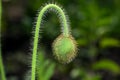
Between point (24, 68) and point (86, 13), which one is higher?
point (86, 13)

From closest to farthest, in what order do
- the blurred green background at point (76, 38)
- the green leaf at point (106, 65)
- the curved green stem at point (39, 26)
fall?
the curved green stem at point (39, 26)
the green leaf at point (106, 65)
the blurred green background at point (76, 38)

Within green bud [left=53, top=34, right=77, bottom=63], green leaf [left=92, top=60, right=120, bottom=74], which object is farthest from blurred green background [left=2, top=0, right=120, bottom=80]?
green bud [left=53, top=34, right=77, bottom=63]

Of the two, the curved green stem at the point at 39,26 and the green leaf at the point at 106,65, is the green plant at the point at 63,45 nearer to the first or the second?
the curved green stem at the point at 39,26

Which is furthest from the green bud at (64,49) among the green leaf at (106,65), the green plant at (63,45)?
the green leaf at (106,65)

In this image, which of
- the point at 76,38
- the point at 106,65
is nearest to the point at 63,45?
the point at 106,65

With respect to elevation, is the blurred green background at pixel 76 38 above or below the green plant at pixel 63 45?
below

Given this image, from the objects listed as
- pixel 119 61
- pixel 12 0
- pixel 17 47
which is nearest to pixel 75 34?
pixel 119 61

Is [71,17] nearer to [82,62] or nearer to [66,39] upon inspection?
[82,62]
